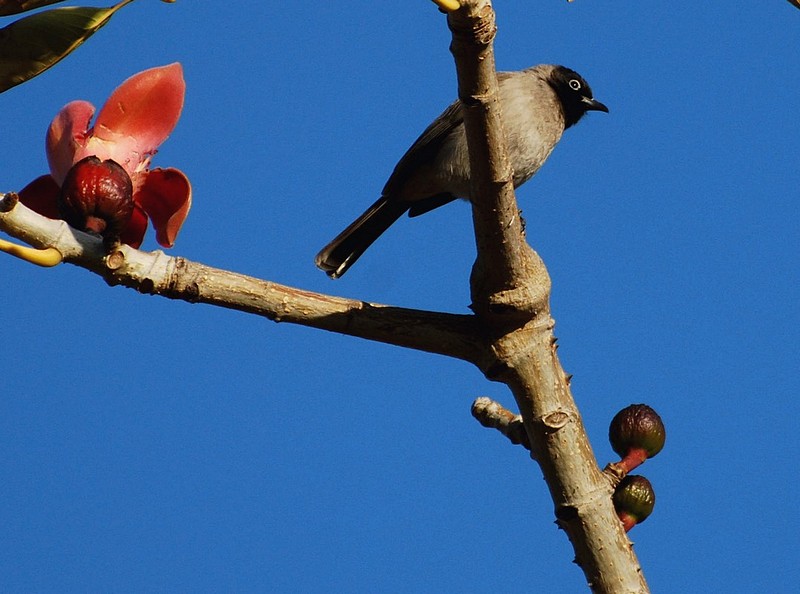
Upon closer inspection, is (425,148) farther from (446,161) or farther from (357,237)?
(357,237)

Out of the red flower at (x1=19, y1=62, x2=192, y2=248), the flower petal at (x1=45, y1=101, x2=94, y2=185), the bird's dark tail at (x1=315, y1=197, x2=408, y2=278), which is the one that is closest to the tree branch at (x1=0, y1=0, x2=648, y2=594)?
the red flower at (x1=19, y1=62, x2=192, y2=248)

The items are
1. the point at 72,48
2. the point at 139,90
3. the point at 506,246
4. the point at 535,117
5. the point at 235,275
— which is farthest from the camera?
the point at 535,117

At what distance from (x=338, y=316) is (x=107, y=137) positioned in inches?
27.5

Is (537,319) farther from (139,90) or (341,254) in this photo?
(341,254)

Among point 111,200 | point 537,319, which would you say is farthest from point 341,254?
point 111,200

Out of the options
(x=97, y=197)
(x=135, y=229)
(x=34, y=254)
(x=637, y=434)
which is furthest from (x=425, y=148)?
(x=34, y=254)

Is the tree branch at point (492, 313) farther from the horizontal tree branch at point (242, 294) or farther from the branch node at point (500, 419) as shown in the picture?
the branch node at point (500, 419)

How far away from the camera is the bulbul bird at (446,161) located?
6.50m

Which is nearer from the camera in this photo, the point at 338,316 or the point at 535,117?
the point at 338,316

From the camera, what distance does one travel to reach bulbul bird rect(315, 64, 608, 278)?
21.3ft

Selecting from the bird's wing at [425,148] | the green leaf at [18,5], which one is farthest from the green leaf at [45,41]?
the bird's wing at [425,148]

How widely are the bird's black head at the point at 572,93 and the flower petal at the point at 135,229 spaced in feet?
19.3

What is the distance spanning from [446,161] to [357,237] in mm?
821

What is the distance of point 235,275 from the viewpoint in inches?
90.3
